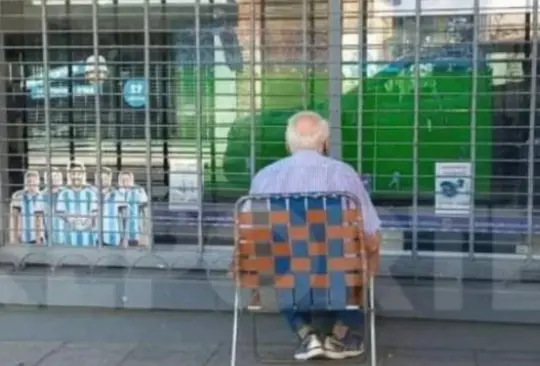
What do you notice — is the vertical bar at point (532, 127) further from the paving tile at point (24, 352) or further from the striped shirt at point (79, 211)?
the paving tile at point (24, 352)

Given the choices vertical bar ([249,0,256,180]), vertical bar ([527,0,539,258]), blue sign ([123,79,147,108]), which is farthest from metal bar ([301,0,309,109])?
vertical bar ([527,0,539,258])

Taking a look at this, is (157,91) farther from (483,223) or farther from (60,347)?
(483,223)

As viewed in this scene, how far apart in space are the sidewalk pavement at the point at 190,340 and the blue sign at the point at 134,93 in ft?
4.48

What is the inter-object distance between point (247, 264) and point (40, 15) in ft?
8.42

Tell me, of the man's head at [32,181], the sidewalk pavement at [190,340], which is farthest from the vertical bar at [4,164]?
the sidewalk pavement at [190,340]

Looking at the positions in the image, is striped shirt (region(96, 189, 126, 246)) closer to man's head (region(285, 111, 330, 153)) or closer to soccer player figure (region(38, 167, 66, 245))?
soccer player figure (region(38, 167, 66, 245))

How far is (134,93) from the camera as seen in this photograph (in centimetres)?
669

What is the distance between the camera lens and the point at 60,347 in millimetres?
6145

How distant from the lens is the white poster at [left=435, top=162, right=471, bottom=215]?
20.9ft

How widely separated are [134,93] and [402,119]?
5.79 ft

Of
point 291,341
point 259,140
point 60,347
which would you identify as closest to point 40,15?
point 259,140

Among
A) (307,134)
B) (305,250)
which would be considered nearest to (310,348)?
(305,250)

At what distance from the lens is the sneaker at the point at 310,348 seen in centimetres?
557

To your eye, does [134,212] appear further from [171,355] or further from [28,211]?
[171,355]
